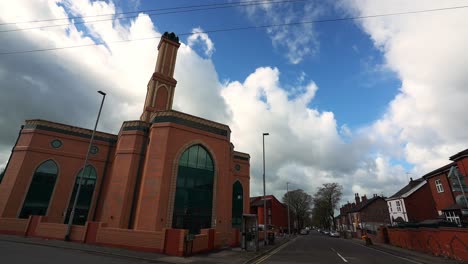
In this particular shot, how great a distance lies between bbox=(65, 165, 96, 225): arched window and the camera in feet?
94.9

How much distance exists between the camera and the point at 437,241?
62.0 ft

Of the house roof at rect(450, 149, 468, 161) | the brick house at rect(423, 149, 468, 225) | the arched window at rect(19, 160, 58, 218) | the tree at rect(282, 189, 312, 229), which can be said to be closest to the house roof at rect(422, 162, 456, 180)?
the brick house at rect(423, 149, 468, 225)

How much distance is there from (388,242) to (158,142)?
104ft

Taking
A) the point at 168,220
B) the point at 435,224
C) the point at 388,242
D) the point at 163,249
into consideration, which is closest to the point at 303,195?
the point at 388,242

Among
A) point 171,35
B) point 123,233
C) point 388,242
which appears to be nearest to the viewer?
point 123,233

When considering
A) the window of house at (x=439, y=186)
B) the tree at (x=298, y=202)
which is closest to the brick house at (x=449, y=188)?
the window of house at (x=439, y=186)

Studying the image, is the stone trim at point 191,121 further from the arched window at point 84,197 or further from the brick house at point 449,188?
the brick house at point 449,188

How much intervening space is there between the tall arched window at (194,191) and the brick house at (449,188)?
23945mm

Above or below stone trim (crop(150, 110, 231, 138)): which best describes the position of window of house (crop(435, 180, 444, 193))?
below

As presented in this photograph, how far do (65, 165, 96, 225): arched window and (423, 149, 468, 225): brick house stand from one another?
3953 cm

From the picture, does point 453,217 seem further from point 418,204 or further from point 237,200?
point 237,200

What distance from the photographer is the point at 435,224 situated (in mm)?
20875

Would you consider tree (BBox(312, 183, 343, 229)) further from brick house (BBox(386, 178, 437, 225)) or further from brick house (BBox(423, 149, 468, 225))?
brick house (BBox(423, 149, 468, 225))

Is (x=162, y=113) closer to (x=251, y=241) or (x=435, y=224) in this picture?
(x=251, y=241)
